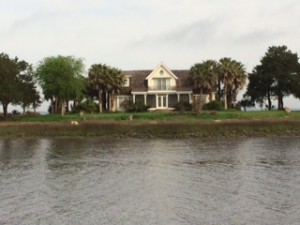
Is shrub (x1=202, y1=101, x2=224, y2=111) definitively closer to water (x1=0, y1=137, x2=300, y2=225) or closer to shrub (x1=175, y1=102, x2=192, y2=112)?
shrub (x1=175, y1=102, x2=192, y2=112)

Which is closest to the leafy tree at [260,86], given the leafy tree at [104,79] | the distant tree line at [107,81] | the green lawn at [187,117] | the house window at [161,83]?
the distant tree line at [107,81]

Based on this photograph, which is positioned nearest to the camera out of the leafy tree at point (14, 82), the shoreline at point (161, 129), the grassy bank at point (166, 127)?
the shoreline at point (161, 129)

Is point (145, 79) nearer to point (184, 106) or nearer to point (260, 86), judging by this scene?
point (184, 106)

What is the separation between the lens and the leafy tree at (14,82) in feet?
244

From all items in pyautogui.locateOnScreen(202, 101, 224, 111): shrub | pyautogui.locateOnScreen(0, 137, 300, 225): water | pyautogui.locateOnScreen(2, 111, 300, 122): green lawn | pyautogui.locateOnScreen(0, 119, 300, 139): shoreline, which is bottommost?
pyautogui.locateOnScreen(0, 137, 300, 225): water

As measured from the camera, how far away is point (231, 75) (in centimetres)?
8375

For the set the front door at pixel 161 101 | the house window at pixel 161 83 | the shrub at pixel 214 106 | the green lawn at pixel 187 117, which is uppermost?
the house window at pixel 161 83

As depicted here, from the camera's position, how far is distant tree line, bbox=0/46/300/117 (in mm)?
78438

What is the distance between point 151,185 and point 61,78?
5474cm

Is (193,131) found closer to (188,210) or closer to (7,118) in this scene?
(7,118)

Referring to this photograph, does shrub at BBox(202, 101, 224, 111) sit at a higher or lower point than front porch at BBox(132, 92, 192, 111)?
lower

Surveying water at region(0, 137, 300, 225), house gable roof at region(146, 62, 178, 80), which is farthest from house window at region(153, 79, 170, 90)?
water at region(0, 137, 300, 225)

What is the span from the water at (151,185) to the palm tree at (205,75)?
1447 inches

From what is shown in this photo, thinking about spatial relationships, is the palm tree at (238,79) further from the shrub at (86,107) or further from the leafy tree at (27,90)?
the leafy tree at (27,90)
